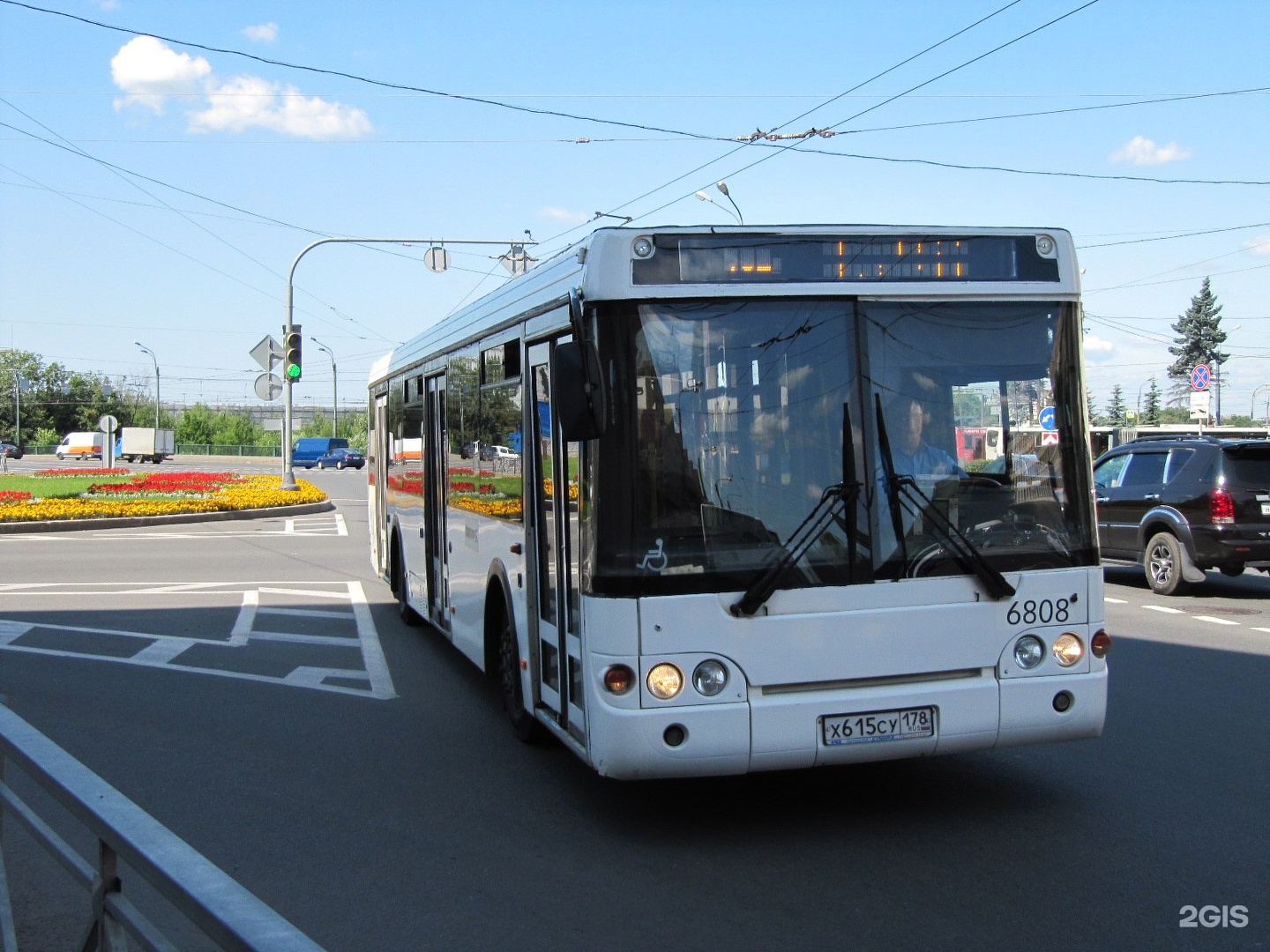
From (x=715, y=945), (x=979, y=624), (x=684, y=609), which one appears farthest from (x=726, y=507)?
(x=715, y=945)

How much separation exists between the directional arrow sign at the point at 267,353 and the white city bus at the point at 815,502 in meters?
24.7

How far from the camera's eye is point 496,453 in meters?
7.50

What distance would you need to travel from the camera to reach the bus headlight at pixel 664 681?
17.3ft

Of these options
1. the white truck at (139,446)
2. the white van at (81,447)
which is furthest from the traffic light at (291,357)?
the white van at (81,447)

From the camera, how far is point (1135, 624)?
1206 centimetres

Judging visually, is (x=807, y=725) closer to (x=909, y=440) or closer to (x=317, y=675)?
(x=909, y=440)

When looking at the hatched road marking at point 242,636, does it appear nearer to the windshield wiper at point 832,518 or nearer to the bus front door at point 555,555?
the bus front door at point 555,555

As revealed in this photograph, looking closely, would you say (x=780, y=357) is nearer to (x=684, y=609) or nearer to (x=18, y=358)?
(x=684, y=609)

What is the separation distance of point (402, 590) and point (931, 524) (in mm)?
7779

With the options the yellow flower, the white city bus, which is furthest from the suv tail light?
the yellow flower

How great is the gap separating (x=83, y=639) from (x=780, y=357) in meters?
8.34

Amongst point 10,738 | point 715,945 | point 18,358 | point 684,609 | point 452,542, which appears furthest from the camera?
point 18,358

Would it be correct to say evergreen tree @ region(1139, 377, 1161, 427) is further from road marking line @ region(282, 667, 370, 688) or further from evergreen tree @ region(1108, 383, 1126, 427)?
road marking line @ region(282, 667, 370, 688)

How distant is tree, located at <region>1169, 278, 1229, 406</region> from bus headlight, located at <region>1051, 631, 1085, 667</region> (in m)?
95.4
